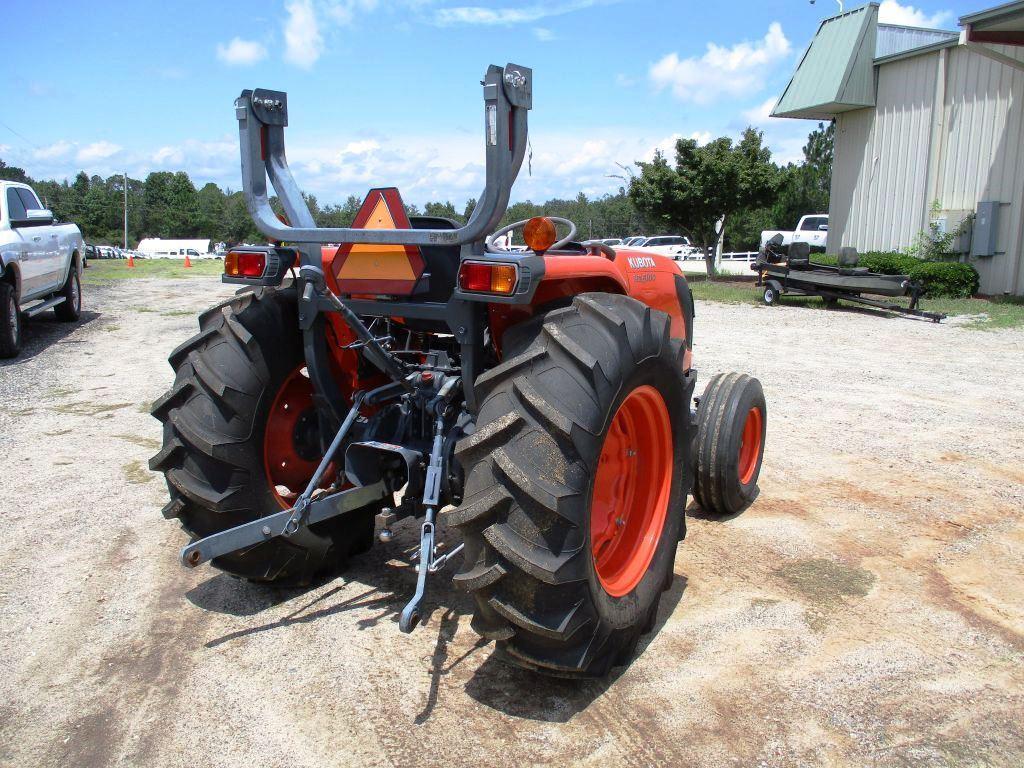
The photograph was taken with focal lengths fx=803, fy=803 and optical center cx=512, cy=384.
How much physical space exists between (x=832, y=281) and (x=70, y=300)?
13.7 metres

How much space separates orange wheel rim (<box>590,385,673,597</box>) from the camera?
3375 mm

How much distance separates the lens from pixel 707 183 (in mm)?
25016

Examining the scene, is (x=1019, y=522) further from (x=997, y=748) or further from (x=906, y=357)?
(x=906, y=357)

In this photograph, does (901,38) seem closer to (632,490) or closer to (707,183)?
(707,183)

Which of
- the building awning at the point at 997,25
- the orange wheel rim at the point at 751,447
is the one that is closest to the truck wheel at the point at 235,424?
the orange wheel rim at the point at 751,447

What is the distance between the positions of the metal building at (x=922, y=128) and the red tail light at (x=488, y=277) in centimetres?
1665

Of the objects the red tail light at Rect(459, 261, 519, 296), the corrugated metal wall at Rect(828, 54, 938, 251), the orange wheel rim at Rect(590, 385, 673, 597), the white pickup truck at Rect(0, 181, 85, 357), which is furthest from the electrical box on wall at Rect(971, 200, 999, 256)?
the red tail light at Rect(459, 261, 519, 296)

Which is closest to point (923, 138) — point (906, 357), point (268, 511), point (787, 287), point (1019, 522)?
point (787, 287)

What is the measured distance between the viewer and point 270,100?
3.48 meters

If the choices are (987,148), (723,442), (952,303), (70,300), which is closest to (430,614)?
(723,442)

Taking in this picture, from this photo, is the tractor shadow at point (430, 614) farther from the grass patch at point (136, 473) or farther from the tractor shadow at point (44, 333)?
the tractor shadow at point (44, 333)

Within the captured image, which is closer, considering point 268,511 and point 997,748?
point 997,748

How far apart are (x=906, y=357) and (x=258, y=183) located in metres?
9.52

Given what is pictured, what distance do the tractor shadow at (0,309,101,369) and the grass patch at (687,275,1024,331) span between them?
32.8 ft
